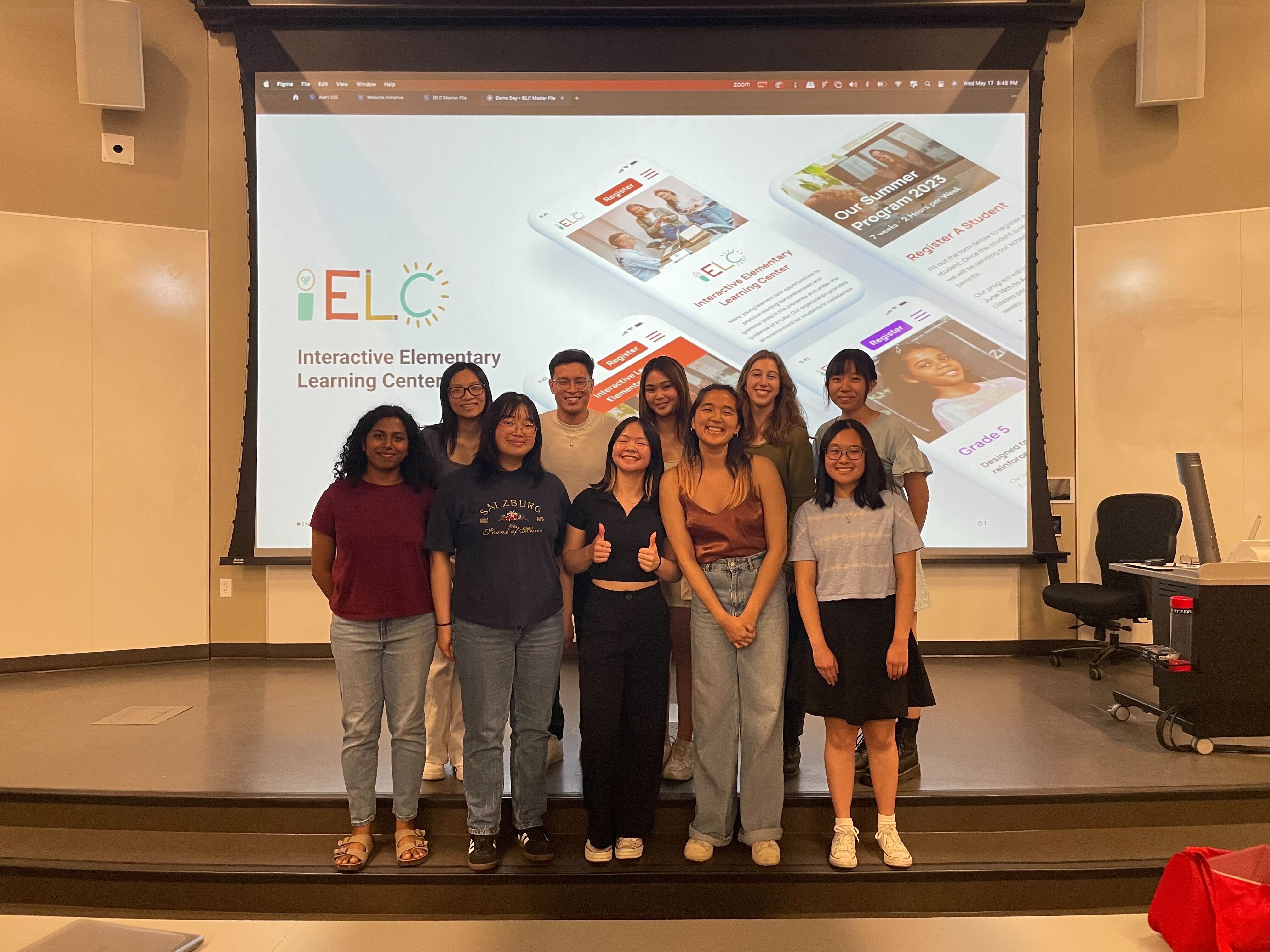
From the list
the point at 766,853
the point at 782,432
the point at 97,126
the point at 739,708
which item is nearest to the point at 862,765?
the point at 766,853

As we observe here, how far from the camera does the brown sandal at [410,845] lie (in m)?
2.45

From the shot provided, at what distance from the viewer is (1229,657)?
314 cm

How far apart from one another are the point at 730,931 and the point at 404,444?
71.9 inches

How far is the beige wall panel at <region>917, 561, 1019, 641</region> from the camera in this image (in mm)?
4793

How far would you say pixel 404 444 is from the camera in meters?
2.43

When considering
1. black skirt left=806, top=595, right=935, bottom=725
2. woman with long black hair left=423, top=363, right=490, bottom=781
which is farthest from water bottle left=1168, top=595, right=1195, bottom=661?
woman with long black hair left=423, top=363, right=490, bottom=781

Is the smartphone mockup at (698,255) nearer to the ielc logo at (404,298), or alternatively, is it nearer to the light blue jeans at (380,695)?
the ielc logo at (404,298)

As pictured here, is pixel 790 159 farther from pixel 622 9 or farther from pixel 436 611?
pixel 436 611

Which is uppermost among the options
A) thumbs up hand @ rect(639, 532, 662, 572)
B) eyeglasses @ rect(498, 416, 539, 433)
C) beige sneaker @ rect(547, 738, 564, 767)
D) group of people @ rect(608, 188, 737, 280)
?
group of people @ rect(608, 188, 737, 280)

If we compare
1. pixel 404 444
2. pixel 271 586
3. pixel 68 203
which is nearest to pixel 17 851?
pixel 404 444

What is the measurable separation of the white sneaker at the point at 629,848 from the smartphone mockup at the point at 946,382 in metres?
3.02

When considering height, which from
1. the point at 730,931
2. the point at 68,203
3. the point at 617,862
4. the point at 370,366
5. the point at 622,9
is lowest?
the point at 730,931

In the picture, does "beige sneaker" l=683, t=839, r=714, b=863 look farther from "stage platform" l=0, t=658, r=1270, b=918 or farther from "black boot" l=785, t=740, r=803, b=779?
"black boot" l=785, t=740, r=803, b=779

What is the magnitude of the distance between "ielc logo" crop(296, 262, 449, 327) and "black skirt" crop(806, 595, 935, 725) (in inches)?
128
